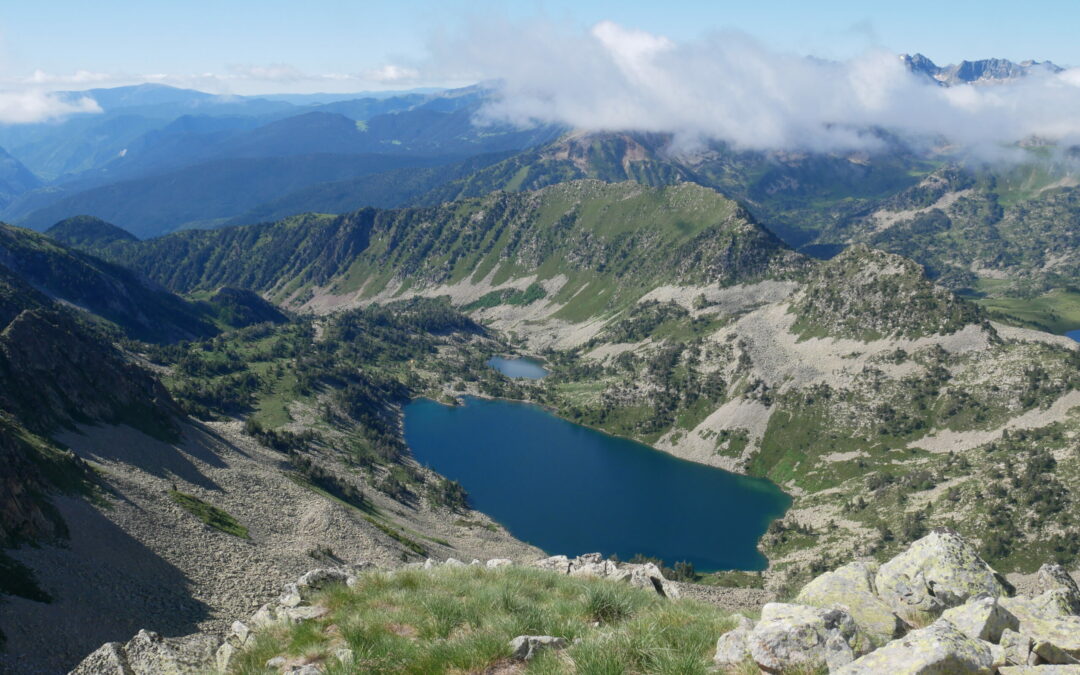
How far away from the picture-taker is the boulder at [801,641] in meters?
12.2

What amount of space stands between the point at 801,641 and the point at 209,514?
264 feet

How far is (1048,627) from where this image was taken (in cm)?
1450

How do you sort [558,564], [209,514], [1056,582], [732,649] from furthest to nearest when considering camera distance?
[209,514]
[558,564]
[1056,582]
[732,649]

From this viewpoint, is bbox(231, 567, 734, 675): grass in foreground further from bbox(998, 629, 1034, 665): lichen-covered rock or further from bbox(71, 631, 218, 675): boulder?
bbox(998, 629, 1034, 665): lichen-covered rock

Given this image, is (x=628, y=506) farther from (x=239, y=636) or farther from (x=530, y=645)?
(x=530, y=645)

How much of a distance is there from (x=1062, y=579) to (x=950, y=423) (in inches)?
6645

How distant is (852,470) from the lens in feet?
563

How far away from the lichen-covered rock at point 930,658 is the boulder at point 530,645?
19.4ft

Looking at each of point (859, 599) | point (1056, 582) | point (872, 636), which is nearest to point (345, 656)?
point (872, 636)

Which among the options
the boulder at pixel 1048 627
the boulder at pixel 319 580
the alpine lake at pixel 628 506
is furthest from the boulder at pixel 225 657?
the alpine lake at pixel 628 506

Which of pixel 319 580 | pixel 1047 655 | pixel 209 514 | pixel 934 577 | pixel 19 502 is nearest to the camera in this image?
pixel 1047 655

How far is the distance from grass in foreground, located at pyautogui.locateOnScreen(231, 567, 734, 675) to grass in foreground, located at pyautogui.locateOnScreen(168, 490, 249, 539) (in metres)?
64.1

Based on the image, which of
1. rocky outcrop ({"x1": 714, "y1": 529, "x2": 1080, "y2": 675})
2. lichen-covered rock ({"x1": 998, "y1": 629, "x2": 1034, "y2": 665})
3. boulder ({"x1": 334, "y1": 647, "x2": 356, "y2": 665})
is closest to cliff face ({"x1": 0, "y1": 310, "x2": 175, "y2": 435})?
boulder ({"x1": 334, "y1": 647, "x2": 356, "y2": 665})

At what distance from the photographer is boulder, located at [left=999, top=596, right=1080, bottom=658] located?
13242 millimetres
